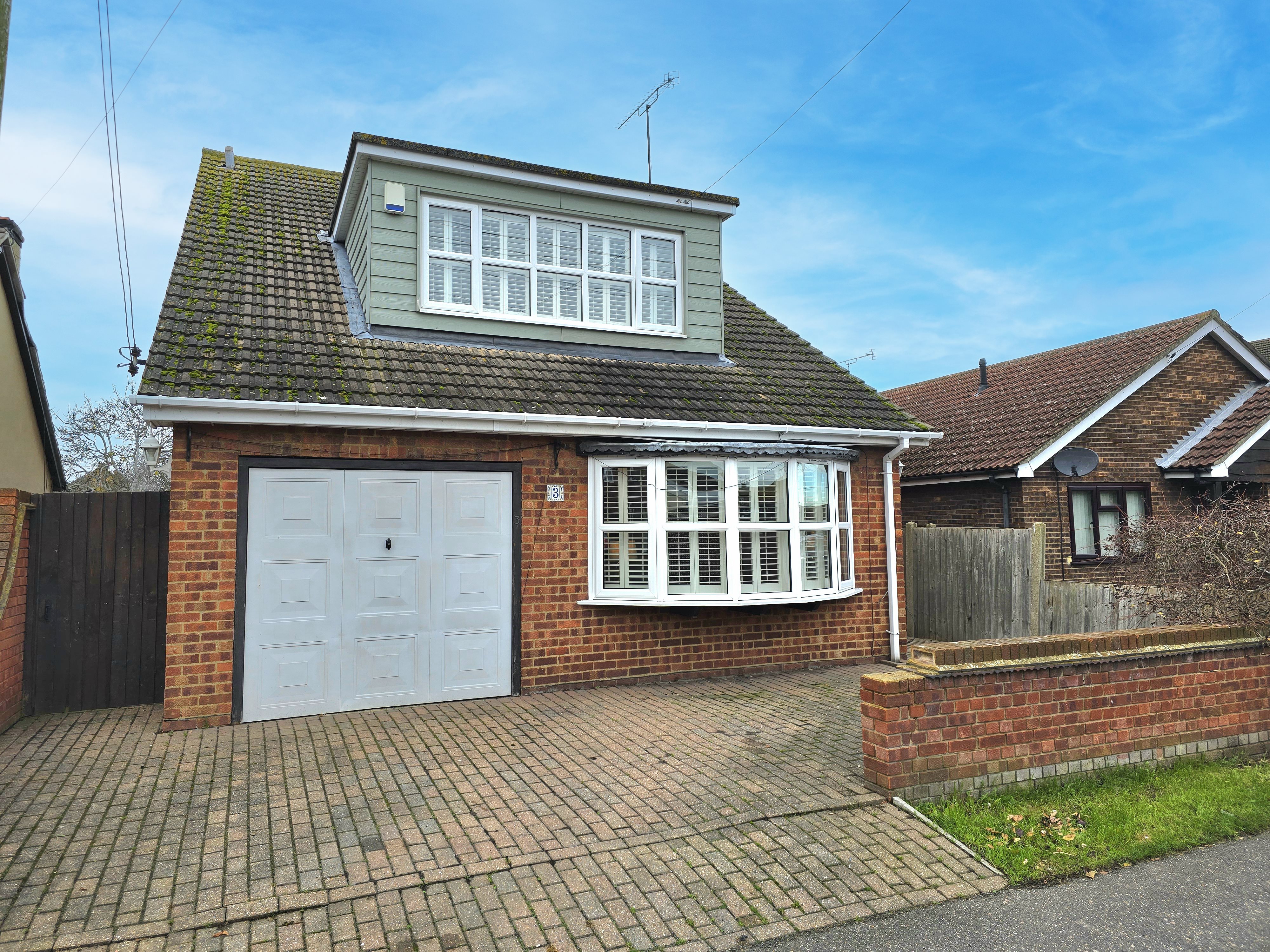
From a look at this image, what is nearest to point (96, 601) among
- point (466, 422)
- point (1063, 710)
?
point (466, 422)

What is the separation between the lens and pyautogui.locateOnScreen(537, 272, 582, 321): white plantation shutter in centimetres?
903

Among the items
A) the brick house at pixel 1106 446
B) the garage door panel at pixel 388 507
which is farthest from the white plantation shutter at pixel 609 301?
the brick house at pixel 1106 446

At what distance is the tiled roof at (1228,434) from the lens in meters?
12.8

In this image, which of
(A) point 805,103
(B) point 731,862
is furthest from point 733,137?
(B) point 731,862

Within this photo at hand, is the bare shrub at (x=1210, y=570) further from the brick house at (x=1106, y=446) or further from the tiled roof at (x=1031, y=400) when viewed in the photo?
the tiled roof at (x=1031, y=400)

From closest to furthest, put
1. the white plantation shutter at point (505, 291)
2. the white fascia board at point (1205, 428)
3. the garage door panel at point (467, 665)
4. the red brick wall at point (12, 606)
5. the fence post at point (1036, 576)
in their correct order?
the red brick wall at point (12, 606) < the garage door panel at point (467, 665) < the white plantation shutter at point (505, 291) < the fence post at point (1036, 576) < the white fascia board at point (1205, 428)

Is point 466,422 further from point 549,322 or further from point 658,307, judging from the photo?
point 658,307

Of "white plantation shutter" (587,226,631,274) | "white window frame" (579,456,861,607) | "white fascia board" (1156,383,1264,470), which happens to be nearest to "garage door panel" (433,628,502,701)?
"white window frame" (579,456,861,607)

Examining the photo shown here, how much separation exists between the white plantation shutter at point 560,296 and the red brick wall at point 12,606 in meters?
5.24

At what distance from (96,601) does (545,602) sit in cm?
415

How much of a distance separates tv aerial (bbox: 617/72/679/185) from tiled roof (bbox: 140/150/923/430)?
301 centimetres

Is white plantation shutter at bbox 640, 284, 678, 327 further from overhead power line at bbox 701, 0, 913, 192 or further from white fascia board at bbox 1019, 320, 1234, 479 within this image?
white fascia board at bbox 1019, 320, 1234, 479

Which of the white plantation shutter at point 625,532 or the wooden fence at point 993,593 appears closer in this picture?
the white plantation shutter at point 625,532

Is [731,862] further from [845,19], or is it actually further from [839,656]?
[845,19]
